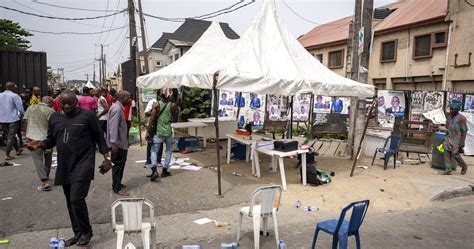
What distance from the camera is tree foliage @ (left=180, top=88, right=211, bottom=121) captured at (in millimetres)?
15188

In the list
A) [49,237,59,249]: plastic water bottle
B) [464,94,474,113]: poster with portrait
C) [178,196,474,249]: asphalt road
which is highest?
[464,94,474,113]: poster with portrait

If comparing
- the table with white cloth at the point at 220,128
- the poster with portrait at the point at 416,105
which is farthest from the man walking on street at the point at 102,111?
the poster with portrait at the point at 416,105

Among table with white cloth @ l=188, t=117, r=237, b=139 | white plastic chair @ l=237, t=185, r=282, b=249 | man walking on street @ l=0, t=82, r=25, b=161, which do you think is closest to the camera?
white plastic chair @ l=237, t=185, r=282, b=249

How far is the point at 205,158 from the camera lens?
9.86 metres

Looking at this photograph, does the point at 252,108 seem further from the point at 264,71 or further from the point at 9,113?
the point at 9,113

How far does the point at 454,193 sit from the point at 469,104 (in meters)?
8.94

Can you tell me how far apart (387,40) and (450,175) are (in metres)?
14.7

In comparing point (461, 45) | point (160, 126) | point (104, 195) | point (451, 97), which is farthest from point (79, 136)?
point (461, 45)

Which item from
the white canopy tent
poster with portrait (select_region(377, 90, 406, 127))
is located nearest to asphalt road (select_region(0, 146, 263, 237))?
the white canopy tent

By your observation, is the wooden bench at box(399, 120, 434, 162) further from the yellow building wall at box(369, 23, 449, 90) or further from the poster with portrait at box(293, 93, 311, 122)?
the yellow building wall at box(369, 23, 449, 90)

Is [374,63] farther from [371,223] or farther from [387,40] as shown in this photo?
[371,223]

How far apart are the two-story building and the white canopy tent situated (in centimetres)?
620

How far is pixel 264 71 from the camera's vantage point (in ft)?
22.2

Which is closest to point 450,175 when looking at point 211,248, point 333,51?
point 211,248
